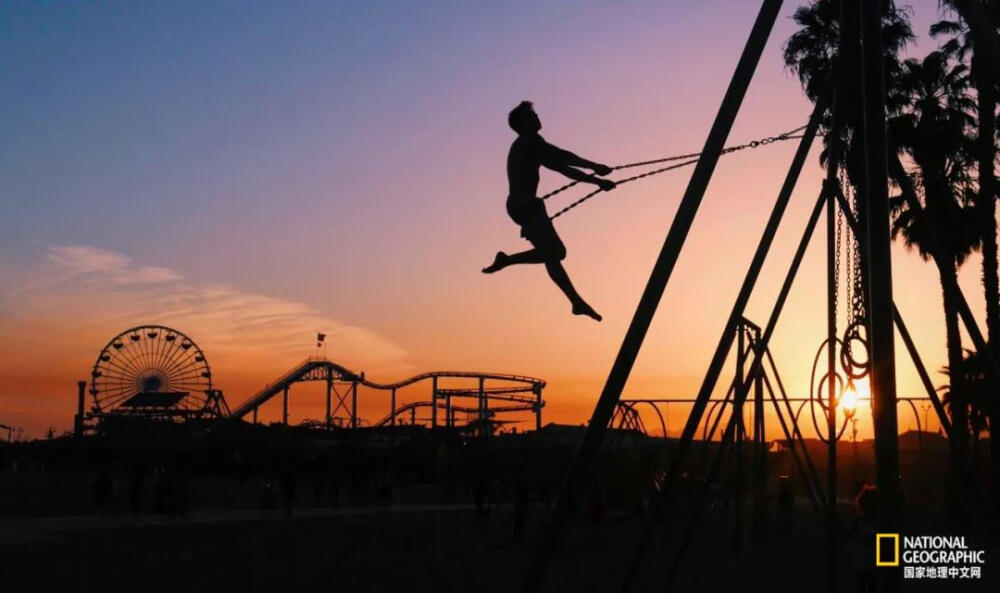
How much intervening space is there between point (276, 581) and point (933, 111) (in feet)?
59.7

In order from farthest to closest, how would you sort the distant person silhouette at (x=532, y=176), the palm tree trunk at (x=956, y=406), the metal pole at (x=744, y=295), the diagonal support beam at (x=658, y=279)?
the palm tree trunk at (x=956, y=406) < the metal pole at (x=744, y=295) < the distant person silhouette at (x=532, y=176) < the diagonal support beam at (x=658, y=279)

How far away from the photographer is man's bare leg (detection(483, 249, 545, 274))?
853cm

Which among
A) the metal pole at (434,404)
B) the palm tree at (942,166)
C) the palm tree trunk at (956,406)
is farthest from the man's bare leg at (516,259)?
the metal pole at (434,404)

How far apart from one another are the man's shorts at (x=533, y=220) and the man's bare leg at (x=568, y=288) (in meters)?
0.23

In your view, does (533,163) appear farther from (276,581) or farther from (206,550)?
(206,550)

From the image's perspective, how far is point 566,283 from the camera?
8.66 metres

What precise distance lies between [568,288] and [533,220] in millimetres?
635

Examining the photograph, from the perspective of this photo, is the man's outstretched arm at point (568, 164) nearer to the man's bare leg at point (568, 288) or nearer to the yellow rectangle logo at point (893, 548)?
the man's bare leg at point (568, 288)

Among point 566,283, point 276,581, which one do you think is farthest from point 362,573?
point 566,283

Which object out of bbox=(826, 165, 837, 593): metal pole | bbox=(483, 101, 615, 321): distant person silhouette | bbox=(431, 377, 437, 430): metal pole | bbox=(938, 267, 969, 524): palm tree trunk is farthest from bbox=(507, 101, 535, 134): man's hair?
bbox=(431, 377, 437, 430): metal pole

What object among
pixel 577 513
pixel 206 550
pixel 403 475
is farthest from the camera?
pixel 403 475

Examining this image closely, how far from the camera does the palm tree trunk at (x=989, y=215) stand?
78.1 ft

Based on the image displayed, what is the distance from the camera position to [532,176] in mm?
8367

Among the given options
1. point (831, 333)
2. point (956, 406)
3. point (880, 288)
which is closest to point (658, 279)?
point (880, 288)
